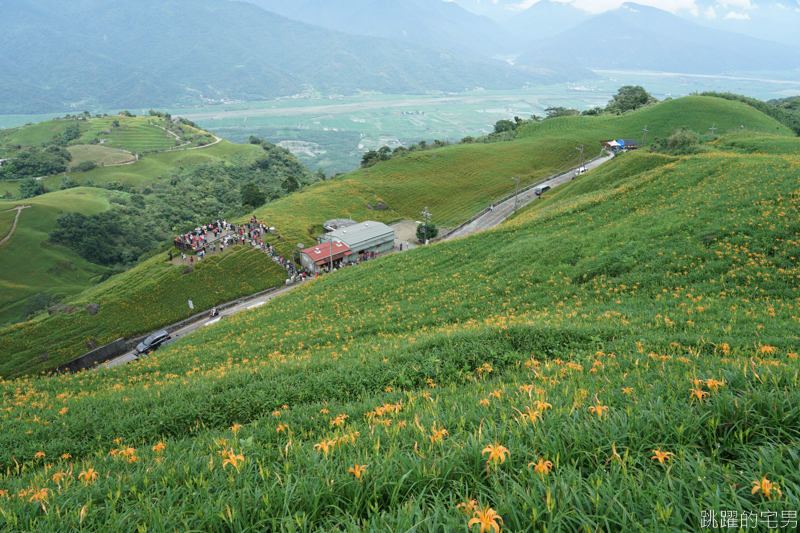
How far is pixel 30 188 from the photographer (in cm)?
11706

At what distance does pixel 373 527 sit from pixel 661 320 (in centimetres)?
1121

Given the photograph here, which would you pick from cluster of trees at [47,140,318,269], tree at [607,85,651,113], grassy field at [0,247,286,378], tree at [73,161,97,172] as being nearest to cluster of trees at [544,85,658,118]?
tree at [607,85,651,113]

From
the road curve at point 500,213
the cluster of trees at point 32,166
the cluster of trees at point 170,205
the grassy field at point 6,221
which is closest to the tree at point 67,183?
the cluster of trees at point 170,205

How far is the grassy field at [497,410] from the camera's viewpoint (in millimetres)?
3129

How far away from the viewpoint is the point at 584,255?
731 inches

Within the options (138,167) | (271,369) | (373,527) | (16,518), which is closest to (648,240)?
(271,369)

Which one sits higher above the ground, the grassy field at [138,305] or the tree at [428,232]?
the tree at [428,232]

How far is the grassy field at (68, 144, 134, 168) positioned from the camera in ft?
463

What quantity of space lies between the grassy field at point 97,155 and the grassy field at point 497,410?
170593mm

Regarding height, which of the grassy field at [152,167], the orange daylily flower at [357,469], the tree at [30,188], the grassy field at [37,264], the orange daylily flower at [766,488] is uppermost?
the grassy field at [152,167]

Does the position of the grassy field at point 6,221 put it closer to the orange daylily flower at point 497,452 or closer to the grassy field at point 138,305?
the grassy field at point 138,305

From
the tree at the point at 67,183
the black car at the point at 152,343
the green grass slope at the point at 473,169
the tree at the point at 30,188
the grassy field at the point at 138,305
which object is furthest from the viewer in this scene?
the tree at the point at 67,183

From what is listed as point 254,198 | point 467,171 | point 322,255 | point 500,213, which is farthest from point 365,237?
point 467,171

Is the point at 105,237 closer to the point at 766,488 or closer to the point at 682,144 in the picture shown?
the point at 766,488
